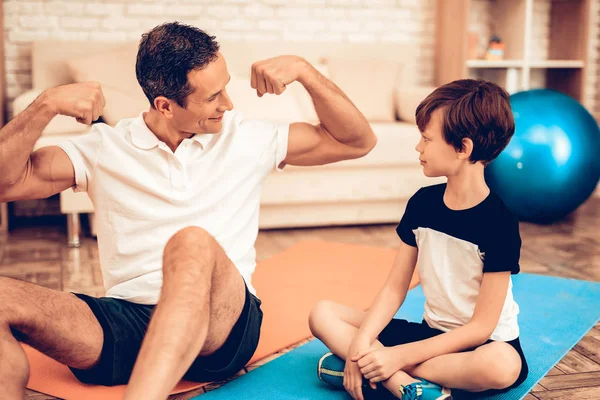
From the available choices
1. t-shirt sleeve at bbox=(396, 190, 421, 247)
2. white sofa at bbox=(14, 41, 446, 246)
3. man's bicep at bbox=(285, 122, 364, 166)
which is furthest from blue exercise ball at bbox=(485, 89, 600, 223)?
t-shirt sleeve at bbox=(396, 190, 421, 247)

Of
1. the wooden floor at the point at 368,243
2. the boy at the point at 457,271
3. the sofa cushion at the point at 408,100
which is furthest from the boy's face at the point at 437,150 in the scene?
the sofa cushion at the point at 408,100

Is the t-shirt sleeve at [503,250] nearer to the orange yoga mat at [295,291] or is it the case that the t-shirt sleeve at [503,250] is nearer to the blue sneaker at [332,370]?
the blue sneaker at [332,370]

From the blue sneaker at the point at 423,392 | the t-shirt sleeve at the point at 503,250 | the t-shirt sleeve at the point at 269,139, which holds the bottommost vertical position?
the blue sneaker at the point at 423,392

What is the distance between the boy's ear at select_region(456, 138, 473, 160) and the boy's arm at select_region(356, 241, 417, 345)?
22 centimetres

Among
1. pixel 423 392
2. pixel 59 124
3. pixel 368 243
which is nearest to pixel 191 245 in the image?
pixel 423 392

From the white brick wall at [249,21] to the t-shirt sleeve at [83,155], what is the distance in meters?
2.23

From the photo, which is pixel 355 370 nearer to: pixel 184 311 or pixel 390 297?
pixel 390 297

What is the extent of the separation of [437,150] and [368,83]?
2.29 metres

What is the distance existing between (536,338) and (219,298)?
0.93 meters

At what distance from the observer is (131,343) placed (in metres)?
1.41

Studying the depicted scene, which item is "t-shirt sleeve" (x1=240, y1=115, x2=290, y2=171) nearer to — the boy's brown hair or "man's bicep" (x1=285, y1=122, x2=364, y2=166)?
"man's bicep" (x1=285, y1=122, x2=364, y2=166)

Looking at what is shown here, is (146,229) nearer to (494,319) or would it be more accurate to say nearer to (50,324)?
(50,324)

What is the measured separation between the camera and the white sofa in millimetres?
2959

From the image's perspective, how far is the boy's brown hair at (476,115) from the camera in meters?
1.32
